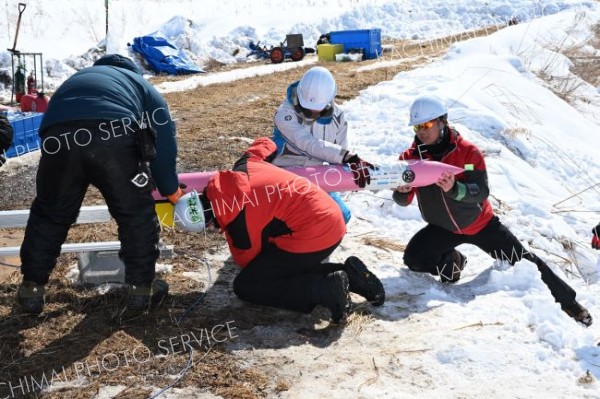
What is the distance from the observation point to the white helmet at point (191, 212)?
3.50 metres

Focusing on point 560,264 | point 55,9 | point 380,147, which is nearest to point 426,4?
point 55,9

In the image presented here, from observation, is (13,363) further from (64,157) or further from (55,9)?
(55,9)

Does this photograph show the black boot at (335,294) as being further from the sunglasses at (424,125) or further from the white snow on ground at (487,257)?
the sunglasses at (424,125)

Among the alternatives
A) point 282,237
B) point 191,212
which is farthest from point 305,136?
point 191,212

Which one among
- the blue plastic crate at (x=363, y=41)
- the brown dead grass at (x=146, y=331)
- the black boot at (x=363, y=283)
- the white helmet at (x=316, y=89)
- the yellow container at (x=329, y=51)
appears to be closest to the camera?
the brown dead grass at (x=146, y=331)

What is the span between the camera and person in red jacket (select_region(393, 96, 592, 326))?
4.29m

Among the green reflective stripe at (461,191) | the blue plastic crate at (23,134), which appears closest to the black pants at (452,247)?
the green reflective stripe at (461,191)

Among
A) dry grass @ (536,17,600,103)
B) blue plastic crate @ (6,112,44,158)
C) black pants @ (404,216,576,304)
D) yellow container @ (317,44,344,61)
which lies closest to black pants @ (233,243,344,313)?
black pants @ (404,216,576,304)

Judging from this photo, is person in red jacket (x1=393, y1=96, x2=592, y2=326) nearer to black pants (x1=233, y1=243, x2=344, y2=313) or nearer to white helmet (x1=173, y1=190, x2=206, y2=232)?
black pants (x1=233, y1=243, x2=344, y2=313)

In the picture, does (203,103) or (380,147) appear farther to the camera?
(203,103)

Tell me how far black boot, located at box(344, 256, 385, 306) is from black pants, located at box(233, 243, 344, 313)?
0.16 meters

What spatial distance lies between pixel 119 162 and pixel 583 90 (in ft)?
35.6

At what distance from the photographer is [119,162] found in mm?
3289

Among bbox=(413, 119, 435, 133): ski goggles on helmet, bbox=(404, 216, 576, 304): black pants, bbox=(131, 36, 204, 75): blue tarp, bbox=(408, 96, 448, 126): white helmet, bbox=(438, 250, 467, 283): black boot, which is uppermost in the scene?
Result: bbox=(408, 96, 448, 126): white helmet
